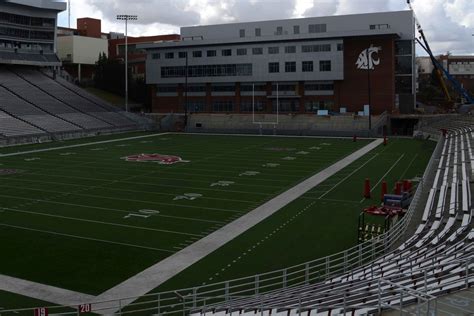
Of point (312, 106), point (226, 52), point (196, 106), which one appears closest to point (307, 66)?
point (312, 106)

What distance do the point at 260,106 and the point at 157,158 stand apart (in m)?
34.1

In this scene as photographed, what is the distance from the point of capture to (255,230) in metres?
18.9

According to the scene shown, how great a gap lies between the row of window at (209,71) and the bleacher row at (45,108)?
1028 cm

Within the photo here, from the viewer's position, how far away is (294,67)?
66.5m

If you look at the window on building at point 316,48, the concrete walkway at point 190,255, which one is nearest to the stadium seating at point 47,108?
the window on building at point 316,48

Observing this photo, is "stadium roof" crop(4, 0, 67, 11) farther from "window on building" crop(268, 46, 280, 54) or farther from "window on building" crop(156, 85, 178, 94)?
"window on building" crop(268, 46, 280, 54)

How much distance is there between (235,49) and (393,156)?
35294 millimetres

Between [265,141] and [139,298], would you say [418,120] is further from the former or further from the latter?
[139,298]

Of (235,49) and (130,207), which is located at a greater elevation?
(235,49)

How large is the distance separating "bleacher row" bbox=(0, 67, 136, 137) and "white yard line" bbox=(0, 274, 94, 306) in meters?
35.9

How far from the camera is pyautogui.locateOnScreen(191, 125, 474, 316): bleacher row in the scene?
8.60 meters

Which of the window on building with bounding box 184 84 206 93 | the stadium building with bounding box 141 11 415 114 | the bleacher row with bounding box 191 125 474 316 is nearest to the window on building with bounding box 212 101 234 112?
the stadium building with bounding box 141 11 415 114

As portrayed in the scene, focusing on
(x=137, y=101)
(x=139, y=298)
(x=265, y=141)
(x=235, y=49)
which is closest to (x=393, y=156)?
(x=265, y=141)

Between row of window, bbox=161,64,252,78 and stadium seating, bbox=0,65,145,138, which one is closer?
stadium seating, bbox=0,65,145,138
